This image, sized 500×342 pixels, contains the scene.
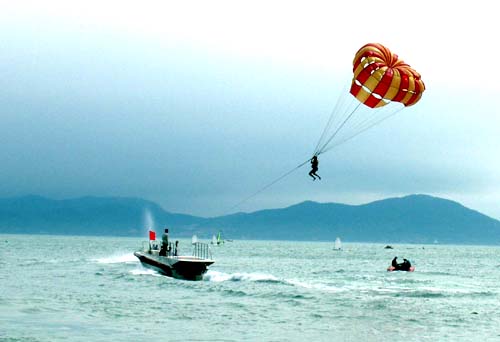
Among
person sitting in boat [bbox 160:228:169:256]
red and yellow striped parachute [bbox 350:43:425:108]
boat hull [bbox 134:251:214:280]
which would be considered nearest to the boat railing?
boat hull [bbox 134:251:214:280]

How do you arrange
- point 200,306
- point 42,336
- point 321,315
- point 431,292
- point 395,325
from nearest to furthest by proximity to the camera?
point 42,336, point 395,325, point 321,315, point 200,306, point 431,292

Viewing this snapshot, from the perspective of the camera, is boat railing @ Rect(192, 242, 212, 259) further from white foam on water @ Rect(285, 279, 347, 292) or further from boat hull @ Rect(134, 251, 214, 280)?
white foam on water @ Rect(285, 279, 347, 292)

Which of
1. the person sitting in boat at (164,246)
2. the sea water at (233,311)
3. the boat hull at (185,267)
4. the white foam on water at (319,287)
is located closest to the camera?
the sea water at (233,311)

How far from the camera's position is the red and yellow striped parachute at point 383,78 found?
3412 cm

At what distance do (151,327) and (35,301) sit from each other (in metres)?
10.3

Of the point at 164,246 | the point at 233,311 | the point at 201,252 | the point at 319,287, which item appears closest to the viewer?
the point at 233,311

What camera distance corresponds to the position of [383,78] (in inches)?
1336

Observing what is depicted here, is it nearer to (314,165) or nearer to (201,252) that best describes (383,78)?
(314,165)

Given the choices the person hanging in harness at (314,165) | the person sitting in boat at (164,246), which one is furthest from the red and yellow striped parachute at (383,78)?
the person sitting in boat at (164,246)

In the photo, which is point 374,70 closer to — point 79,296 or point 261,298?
point 261,298

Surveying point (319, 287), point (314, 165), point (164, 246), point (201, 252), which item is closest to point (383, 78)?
point (314, 165)

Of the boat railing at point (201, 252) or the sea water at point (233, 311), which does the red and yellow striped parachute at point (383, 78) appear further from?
the boat railing at point (201, 252)

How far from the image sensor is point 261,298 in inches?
1582

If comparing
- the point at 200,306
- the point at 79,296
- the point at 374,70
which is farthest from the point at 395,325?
the point at 79,296
